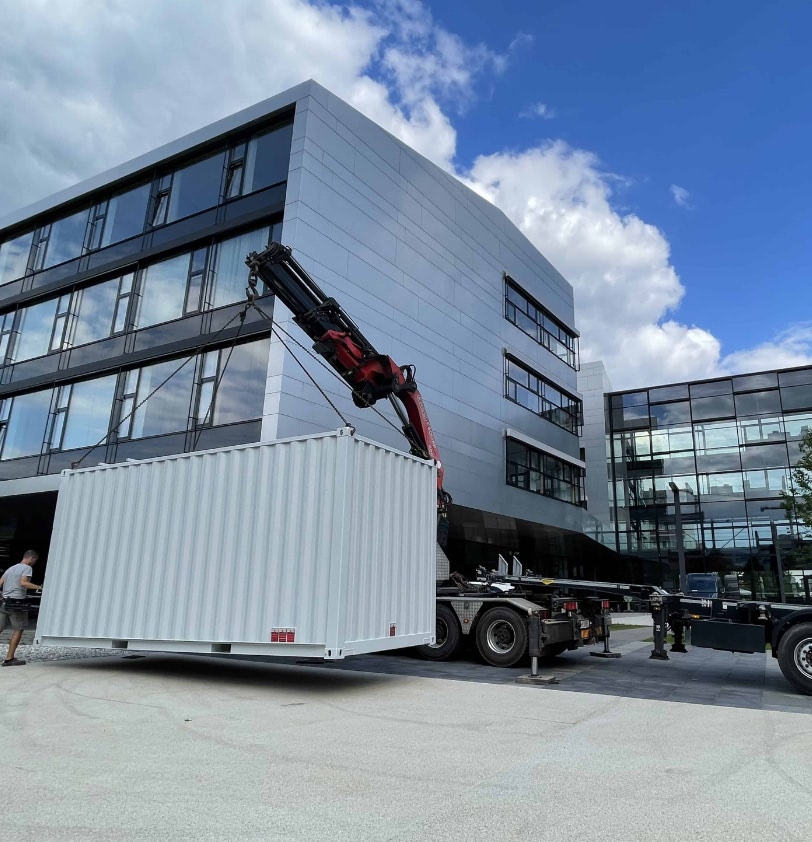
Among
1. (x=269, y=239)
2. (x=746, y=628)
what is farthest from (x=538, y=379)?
(x=746, y=628)

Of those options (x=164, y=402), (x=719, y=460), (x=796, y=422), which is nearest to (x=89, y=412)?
(x=164, y=402)

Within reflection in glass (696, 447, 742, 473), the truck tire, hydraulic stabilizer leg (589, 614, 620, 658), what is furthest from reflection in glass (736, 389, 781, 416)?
the truck tire

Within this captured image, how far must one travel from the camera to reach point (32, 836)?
3447 millimetres

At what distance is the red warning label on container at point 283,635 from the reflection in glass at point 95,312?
1337cm

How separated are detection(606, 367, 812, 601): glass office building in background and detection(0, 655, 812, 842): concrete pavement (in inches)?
1025

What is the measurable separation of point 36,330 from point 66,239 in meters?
3.07

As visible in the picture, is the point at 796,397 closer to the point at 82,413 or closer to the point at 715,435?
the point at 715,435

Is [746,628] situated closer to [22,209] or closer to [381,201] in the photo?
[381,201]

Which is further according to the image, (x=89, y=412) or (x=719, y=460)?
(x=719, y=460)

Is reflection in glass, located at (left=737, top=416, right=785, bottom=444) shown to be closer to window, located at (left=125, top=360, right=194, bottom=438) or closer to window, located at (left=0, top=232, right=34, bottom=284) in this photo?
window, located at (left=125, top=360, right=194, bottom=438)

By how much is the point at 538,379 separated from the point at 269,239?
14.3 metres

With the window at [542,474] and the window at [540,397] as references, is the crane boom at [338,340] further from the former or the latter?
the window at [540,397]

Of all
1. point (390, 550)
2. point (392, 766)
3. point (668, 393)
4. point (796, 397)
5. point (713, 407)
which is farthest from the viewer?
point (668, 393)

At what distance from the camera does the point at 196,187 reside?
58.2 ft
